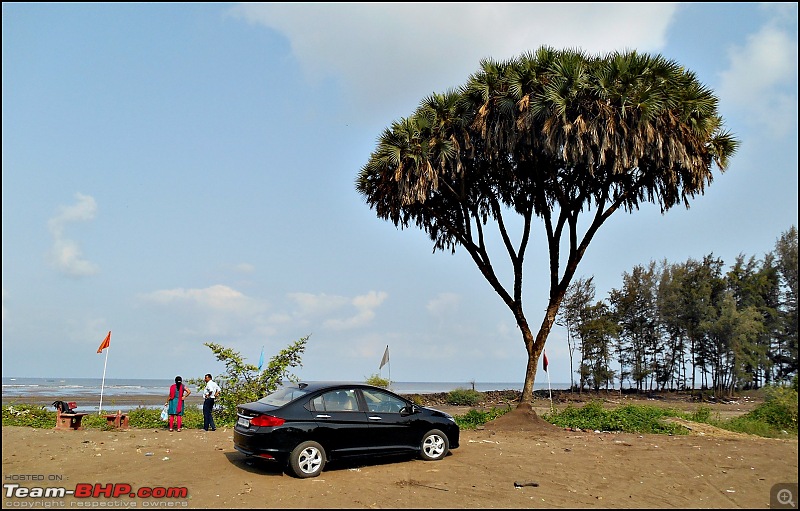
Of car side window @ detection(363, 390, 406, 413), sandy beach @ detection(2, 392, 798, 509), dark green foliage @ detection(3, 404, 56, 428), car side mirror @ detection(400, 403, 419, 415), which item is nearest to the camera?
sandy beach @ detection(2, 392, 798, 509)

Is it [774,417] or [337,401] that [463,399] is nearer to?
[774,417]

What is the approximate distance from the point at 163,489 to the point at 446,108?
13857 mm

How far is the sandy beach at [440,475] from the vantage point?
827 cm

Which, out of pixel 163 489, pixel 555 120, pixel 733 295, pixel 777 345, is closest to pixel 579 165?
pixel 555 120

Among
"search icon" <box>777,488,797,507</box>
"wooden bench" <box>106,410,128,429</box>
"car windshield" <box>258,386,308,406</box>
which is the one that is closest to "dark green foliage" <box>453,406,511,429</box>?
"car windshield" <box>258,386,308,406</box>

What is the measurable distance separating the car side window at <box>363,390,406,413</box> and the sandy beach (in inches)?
40.1

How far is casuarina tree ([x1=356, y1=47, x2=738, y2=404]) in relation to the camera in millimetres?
16484

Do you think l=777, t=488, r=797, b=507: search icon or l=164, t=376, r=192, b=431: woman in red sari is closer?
l=777, t=488, r=797, b=507: search icon

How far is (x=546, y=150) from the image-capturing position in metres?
16.9

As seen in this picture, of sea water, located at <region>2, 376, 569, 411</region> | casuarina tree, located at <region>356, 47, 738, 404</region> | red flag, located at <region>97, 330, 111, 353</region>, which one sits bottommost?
sea water, located at <region>2, 376, 569, 411</region>

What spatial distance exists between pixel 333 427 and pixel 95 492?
12.3 ft

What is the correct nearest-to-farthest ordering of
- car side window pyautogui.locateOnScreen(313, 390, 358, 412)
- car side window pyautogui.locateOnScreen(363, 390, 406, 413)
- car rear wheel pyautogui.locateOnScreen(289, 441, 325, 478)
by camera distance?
car rear wheel pyautogui.locateOnScreen(289, 441, 325, 478) < car side window pyautogui.locateOnScreen(313, 390, 358, 412) < car side window pyautogui.locateOnScreen(363, 390, 406, 413)

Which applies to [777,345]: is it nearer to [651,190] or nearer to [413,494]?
[651,190]

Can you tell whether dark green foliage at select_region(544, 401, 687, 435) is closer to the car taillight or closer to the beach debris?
the beach debris
